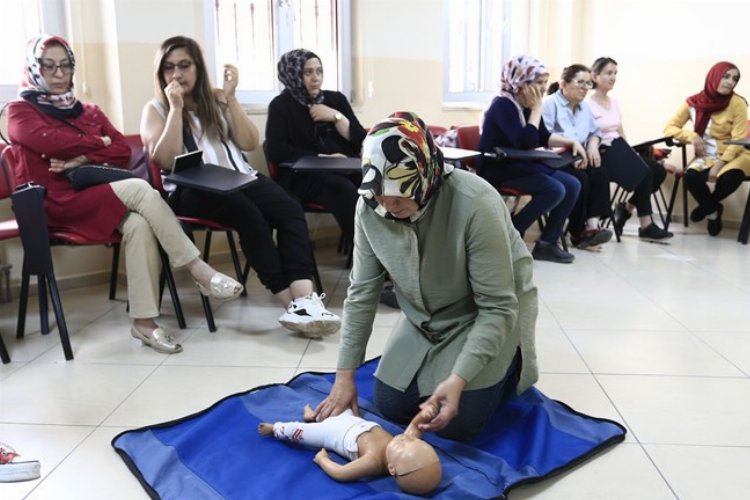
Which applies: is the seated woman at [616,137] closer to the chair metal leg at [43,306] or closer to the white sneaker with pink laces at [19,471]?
the chair metal leg at [43,306]

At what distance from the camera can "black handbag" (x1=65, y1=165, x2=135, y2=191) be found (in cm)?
272

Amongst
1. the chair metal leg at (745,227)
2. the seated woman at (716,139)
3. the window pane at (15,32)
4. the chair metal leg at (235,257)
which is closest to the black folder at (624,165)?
the seated woman at (716,139)

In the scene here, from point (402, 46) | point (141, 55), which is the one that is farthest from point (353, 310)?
point (402, 46)

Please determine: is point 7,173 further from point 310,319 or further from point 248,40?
point 248,40

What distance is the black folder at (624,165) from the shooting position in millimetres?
4578

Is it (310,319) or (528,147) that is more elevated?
(528,147)

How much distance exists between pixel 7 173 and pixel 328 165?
50.5 inches

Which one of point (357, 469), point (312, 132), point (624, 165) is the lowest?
point (357, 469)

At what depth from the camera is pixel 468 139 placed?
4.27 meters

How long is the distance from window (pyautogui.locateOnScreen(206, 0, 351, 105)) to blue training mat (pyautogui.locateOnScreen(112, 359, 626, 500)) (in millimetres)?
2420

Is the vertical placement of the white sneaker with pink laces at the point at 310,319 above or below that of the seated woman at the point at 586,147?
below

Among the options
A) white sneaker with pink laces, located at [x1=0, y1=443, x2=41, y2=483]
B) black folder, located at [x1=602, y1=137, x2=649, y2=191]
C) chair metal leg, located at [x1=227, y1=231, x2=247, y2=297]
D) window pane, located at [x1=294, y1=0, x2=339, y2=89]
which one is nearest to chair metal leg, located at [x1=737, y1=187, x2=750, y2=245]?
black folder, located at [x1=602, y1=137, x2=649, y2=191]

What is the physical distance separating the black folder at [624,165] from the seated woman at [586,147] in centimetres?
10

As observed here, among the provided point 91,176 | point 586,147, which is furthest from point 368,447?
point 586,147
